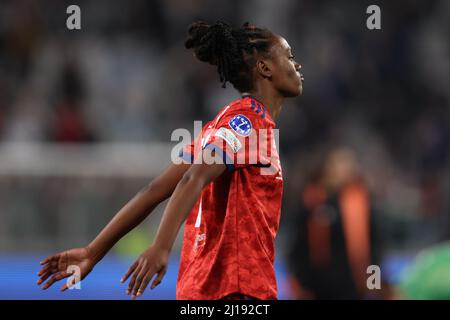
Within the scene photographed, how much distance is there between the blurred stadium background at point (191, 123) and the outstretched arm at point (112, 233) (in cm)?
330

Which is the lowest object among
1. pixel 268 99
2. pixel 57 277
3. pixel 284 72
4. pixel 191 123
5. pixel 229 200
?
pixel 57 277

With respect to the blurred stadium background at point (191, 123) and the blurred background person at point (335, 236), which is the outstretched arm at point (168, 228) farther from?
the blurred stadium background at point (191, 123)

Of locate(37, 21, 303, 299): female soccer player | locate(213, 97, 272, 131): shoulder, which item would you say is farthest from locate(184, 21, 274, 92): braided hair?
locate(213, 97, 272, 131): shoulder

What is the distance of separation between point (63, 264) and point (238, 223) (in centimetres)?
75

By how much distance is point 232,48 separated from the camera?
4020mm

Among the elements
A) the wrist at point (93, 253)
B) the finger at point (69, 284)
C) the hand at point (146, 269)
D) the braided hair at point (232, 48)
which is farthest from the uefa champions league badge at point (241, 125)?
the finger at point (69, 284)

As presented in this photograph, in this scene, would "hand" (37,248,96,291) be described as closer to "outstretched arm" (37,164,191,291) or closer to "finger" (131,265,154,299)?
"outstretched arm" (37,164,191,291)

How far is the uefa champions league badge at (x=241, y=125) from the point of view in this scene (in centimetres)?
368

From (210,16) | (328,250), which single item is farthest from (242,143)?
(210,16)

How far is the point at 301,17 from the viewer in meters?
12.3

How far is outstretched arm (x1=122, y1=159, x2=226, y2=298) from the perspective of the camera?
10.6 feet

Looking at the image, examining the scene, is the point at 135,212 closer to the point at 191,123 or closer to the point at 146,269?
the point at 146,269

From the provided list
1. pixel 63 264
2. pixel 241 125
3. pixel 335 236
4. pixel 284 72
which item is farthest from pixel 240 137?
pixel 335 236
